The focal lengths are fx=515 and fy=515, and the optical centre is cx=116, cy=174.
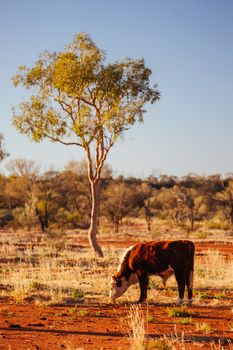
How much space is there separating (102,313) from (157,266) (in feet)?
5.90

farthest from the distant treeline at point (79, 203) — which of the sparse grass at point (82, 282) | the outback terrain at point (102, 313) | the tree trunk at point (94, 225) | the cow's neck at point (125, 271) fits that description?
the cow's neck at point (125, 271)

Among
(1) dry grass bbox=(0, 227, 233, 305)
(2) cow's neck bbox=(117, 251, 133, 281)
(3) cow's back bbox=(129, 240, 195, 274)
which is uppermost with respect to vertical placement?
(3) cow's back bbox=(129, 240, 195, 274)

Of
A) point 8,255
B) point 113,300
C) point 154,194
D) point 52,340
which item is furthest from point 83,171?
point 52,340

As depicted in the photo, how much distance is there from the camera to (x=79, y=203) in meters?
55.6

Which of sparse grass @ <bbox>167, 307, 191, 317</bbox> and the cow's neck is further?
the cow's neck

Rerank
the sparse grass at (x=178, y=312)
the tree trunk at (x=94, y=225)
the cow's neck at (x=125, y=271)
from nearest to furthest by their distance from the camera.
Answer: the sparse grass at (x=178, y=312) < the cow's neck at (x=125, y=271) < the tree trunk at (x=94, y=225)

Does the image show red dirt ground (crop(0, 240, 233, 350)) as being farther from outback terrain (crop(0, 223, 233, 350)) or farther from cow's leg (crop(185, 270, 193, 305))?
cow's leg (crop(185, 270, 193, 305))

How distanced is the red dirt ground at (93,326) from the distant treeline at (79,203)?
30.7 metres

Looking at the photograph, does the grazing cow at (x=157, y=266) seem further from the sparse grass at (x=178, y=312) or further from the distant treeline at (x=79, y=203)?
the distant treeline at (x=79, y=203)

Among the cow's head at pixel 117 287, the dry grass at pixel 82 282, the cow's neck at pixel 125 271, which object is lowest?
the dry grass at pixel 82 282

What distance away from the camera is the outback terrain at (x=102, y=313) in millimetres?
8305

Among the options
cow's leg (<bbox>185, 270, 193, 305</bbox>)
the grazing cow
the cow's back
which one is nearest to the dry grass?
cow's leg (<bbox>185, 270, 193, 305</bbox>)

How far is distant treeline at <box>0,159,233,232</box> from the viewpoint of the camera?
46.4 metres

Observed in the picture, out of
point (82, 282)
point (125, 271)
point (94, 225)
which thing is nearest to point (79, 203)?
point (94, 225)
